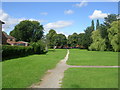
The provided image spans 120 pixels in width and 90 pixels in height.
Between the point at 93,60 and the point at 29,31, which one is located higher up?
the point at 29,31

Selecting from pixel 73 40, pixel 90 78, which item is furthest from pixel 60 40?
pixel 90 78

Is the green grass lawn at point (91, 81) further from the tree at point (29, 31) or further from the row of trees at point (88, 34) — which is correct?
the tree at point (29, 31)

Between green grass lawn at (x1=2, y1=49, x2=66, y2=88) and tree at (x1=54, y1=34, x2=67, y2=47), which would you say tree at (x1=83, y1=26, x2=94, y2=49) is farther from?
green grass lawn at (x1=2, y1=49, x2=66, y2=88)

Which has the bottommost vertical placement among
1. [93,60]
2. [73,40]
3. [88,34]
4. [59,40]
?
[93,60]

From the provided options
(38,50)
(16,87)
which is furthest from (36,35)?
(16,87)

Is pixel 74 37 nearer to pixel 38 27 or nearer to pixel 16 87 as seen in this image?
pixel 38 27

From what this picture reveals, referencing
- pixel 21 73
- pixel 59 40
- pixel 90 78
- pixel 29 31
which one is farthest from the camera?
pixel 59 40

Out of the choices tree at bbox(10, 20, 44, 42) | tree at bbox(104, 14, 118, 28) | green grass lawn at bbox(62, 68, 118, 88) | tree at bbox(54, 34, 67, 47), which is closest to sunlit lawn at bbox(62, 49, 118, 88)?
green grass lawn at bbox(62, 68, 118, 88)

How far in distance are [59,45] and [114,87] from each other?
95.1m

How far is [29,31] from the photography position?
65125 mm

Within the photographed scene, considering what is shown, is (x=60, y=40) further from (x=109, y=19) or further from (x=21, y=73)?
(x=21, y=73)

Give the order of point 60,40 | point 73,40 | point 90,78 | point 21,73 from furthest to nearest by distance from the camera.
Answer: point 73,40
point 60,40
point 21,73
point 90,78

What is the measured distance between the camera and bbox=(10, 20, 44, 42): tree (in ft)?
213

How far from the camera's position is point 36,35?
6594 centimetres
